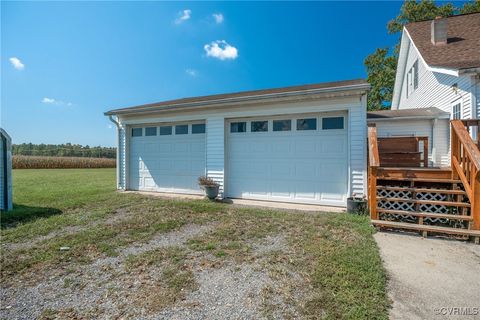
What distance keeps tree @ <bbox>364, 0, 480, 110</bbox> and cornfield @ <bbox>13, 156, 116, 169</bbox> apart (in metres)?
31.5

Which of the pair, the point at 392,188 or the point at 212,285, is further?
the point at 392,188

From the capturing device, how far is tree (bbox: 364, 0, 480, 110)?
49.6 ft

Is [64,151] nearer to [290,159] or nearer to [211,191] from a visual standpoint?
[211,191]

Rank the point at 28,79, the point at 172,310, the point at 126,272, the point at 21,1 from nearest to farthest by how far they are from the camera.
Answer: the point at 172,310 → the point at 126,272 → the point at 21,1 → the point at 28,79

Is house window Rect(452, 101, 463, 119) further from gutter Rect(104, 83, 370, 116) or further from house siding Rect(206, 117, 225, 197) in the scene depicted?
house siding Rect(206, 117, 225, 197)

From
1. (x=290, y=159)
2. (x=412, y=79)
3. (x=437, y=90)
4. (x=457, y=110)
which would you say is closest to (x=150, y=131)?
(x=290, y=159)

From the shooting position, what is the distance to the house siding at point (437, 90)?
6.00 meters

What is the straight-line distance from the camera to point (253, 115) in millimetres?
6383

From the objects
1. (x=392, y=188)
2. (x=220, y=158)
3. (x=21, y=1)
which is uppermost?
(x=21, y=1)

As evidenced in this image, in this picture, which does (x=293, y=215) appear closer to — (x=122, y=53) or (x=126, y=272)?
(x=126, y=272)

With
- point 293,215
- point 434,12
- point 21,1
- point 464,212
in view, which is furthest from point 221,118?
point 434,12

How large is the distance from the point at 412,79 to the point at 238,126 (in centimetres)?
930

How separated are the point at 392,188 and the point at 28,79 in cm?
1381

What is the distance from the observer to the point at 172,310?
193cm
